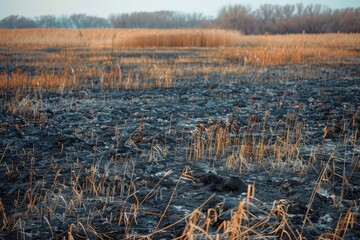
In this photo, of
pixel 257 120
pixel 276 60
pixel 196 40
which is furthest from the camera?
pixel 196 40

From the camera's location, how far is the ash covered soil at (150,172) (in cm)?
232

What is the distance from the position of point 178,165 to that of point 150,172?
1.03ft

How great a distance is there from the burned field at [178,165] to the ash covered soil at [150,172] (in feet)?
0.04

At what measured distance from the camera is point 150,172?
3.18 metres

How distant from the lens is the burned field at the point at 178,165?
227 centimetres

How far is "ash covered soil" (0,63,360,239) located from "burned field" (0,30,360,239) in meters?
0.01

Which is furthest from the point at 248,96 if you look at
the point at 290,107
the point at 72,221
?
the point at 72,221

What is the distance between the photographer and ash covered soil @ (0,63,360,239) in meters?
2.32

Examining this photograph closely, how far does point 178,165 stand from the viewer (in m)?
3.36

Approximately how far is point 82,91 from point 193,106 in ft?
8.50

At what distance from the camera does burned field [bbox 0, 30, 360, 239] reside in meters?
2.27

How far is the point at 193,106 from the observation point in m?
5.84

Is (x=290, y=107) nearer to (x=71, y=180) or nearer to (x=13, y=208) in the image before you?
(x=71, y=180)

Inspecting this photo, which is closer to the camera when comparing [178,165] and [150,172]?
[150,172]
